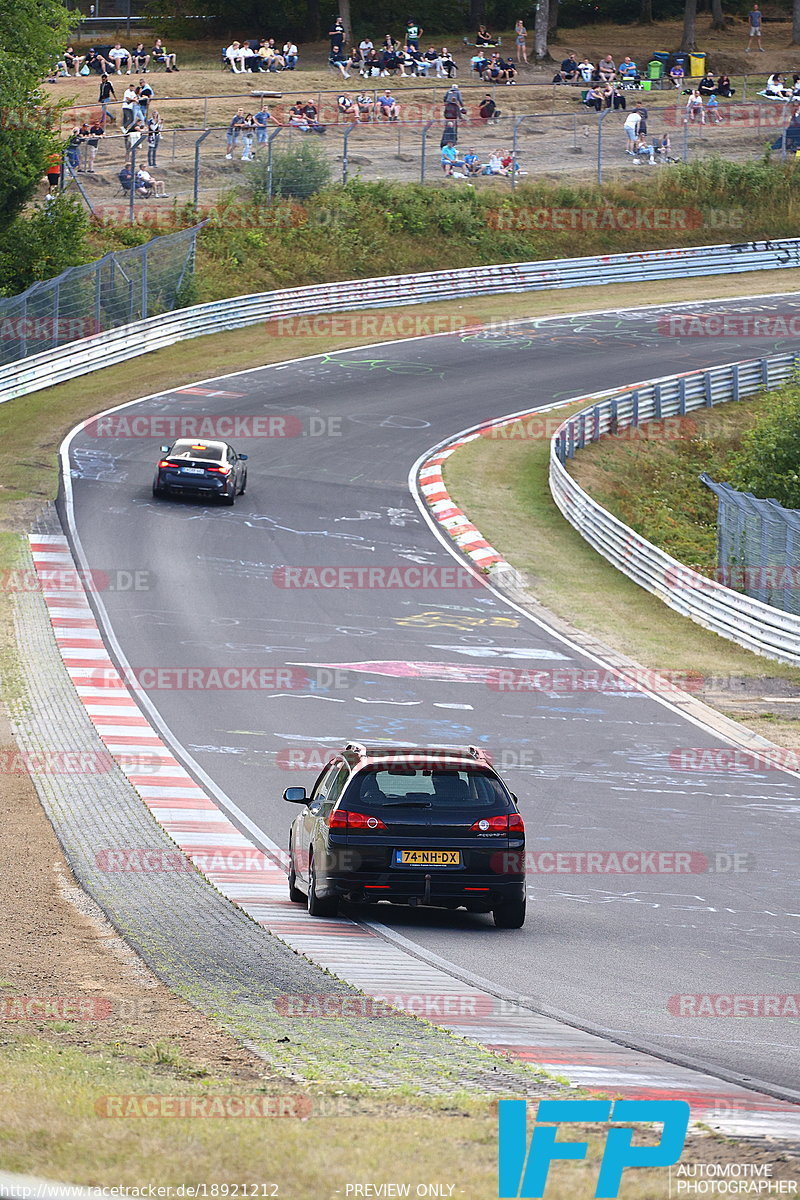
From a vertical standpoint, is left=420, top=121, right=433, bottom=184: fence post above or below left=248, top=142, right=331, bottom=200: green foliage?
above

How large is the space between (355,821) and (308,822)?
1.08 metres

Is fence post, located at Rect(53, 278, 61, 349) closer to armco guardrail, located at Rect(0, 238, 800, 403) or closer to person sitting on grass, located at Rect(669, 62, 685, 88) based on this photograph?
armco guardrail, located at Rect(0, 238, 800, 403)

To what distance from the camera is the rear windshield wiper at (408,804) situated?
12250 millimetres

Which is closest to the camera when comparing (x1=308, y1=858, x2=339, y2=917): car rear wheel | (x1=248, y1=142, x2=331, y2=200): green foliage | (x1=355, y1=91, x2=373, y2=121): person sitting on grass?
(x1=308, y1=858, x2=339, y2=917): car rear wheel

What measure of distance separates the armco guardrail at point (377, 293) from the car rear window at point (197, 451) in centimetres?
1027

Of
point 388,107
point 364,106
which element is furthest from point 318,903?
point 364,106

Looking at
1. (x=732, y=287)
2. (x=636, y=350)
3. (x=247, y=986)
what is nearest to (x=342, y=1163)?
(x=247, y=986)

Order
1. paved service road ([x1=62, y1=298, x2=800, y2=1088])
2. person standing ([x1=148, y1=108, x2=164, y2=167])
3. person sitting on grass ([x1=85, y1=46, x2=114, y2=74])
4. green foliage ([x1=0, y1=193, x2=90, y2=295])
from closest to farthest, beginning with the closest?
paved service road ([x1=62, y1=298, x2=800, y2=1088])
green foliage ([x1=0, y1=193, x2=90, y2=295])
person standing ([x1=148, y1=108, x2=164, y2=167])
person sitting on grass ([x1=85, y1=46, x2=114, y2=74])

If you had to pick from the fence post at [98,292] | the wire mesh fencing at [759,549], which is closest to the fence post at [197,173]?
the fence post at [98,292]

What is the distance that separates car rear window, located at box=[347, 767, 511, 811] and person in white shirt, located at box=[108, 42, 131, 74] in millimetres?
69348

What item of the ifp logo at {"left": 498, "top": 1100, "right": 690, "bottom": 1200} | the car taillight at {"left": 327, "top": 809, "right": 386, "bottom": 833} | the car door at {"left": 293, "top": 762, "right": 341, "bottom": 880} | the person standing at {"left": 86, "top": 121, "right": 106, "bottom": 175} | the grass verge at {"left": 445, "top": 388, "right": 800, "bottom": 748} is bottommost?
the grass verge at {"left": 445, "top": 388, "right": 800, "bottom": 748}

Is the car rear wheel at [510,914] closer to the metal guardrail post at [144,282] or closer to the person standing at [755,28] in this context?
→ the metal guardrail post at [144,282]

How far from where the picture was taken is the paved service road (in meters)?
11.1

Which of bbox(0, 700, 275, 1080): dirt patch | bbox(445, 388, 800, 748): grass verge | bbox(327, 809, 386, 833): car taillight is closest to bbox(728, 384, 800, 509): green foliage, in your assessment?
bbox(445, 388, 800, 748): grass verge
